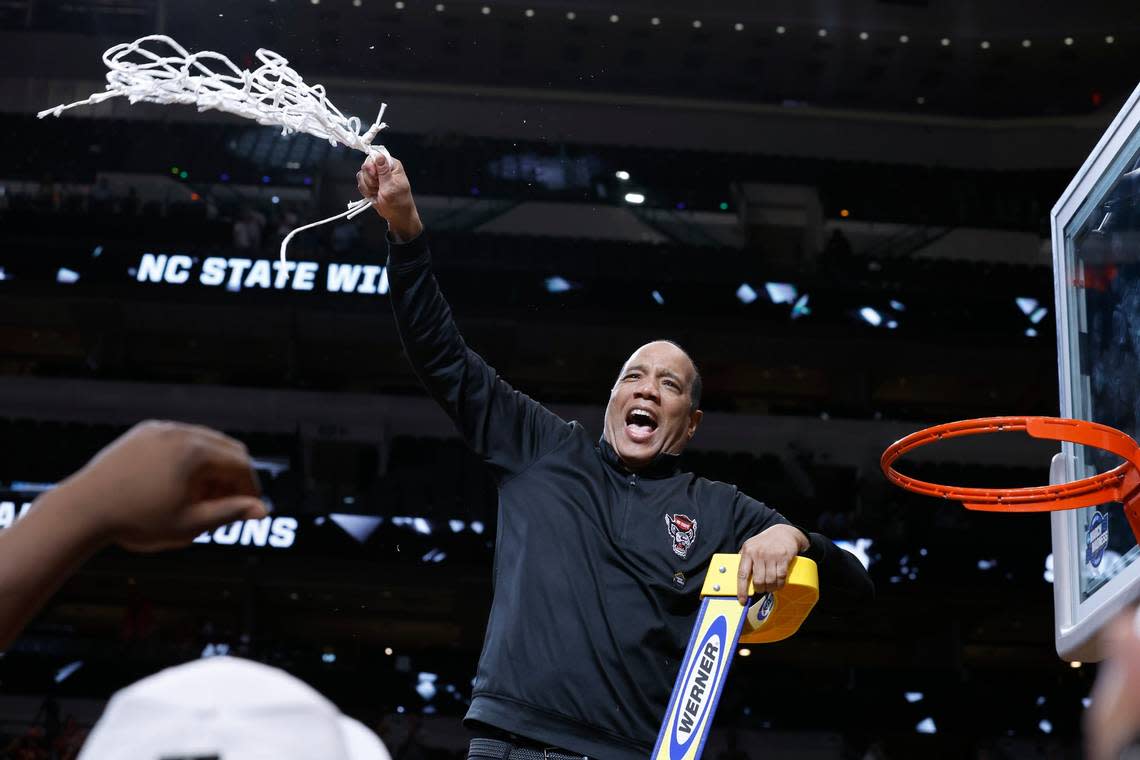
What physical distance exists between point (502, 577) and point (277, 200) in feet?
54.2

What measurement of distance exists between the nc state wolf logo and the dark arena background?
11.1 metres

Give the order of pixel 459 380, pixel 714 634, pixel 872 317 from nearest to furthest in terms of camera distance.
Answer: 1. pixel 714 634
2. pixel 459 380
3. pixel 872 317

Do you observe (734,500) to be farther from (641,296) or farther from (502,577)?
(641,296)

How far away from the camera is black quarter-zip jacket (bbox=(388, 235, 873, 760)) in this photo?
264 cm

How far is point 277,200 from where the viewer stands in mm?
18578

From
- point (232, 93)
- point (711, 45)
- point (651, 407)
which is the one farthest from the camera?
point (711, 45)

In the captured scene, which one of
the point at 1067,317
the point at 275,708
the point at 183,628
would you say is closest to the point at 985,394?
the point at 183,628

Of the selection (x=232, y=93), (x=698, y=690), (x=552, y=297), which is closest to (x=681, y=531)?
(x=698, y=690)

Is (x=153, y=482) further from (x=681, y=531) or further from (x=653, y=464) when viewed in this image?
(x=653, y=464)

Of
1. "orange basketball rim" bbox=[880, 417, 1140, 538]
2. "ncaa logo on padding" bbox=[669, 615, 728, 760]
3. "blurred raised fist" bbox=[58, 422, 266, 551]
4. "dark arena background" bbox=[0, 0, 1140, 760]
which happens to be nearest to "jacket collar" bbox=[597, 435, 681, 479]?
"ncaa logo on padding" bbox=[669, 615, 728, 760]

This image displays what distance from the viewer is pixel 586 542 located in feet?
9.30

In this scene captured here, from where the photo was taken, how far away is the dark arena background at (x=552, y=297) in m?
15.4

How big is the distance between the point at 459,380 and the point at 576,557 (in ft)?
1.64

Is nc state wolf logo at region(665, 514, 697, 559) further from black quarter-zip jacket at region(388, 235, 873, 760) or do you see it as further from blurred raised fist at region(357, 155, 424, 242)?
blurred raised fist at region(357, 155, 424, 242)
